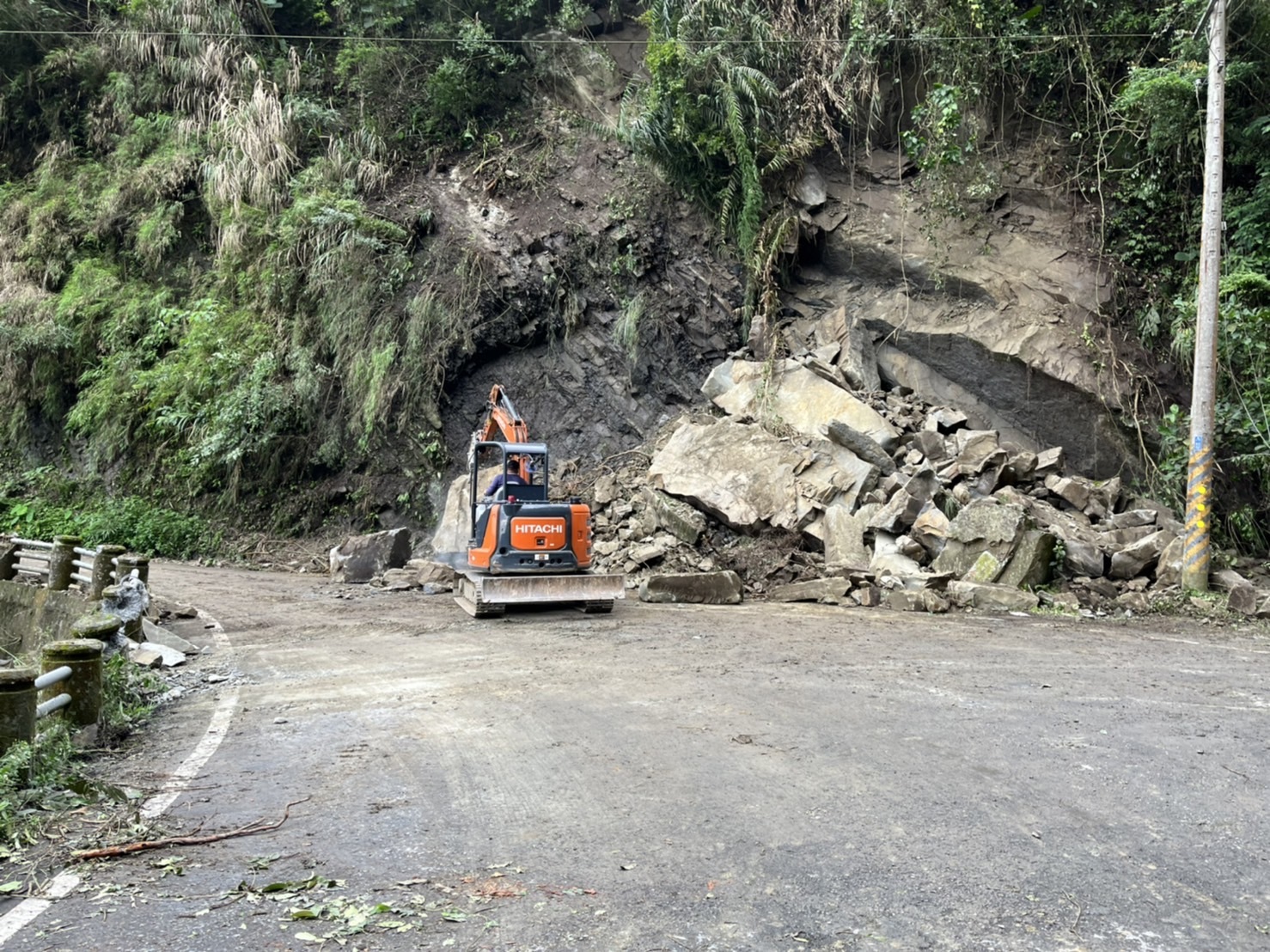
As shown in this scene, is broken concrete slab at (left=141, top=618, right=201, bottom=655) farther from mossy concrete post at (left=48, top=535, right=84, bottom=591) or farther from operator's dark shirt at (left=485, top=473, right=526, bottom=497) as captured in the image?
operator's dark shirt at (left=485, top=473, right=526, bottom=497)

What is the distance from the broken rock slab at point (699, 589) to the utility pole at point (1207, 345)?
6.11 metres

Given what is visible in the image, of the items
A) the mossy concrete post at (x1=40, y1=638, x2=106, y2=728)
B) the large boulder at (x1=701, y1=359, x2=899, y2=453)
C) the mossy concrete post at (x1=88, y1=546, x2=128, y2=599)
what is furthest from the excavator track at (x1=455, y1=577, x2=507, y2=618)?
the large boulder at (x1=701, y1=359, x2=899, y2=453)

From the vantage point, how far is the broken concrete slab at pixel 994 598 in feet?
38.9

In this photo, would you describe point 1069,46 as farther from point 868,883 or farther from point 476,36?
point 868,883

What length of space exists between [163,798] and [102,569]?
295 inches

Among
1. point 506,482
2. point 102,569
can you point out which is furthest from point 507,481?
point 102,569

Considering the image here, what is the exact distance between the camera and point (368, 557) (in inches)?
646

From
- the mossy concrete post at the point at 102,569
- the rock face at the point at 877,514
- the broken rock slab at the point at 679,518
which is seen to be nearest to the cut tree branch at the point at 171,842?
the mossy concrete post at the point at 102,569

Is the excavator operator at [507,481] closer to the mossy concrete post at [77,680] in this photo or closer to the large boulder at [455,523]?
the large boulder at [455,523]

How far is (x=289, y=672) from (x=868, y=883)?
631 cm

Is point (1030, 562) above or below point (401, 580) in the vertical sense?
above

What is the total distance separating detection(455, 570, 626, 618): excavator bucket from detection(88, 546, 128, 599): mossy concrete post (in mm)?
4410

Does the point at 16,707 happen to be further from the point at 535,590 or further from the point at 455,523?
the point at 455,523

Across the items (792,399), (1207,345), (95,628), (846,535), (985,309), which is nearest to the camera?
(95,628)
